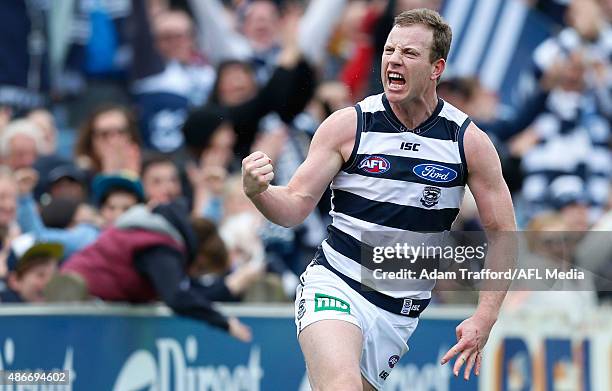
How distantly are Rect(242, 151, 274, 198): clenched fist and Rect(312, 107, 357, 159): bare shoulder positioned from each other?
59 centimetres

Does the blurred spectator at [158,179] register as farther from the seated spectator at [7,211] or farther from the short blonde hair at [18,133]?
the seated spectator at [7,211]

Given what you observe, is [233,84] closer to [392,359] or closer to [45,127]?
[45,127]

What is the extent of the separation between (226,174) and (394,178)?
4928 mm

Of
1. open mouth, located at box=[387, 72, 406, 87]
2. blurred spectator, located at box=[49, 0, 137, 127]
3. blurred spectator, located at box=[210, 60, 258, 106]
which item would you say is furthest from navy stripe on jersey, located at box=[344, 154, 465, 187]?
blurred spectator, located at box=[49, 0, 137, 127]

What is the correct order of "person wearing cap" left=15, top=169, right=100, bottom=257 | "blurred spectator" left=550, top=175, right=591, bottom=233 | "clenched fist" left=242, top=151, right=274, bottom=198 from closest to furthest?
"clenched fist" left=242, top=151, right=274, bottom=198, "person wearing cap" left=15, top=169, right=100, bottom=257, "blurred spectator" left=550, top=175, right=591, bottom=233

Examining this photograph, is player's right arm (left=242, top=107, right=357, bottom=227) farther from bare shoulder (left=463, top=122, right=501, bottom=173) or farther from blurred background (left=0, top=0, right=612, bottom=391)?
blurred background (left=0, top=0, right=612, bottom=391)

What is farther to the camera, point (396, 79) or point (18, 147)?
point (18, 147)

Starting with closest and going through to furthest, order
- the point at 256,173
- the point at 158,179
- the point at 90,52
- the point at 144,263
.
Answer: the point at 256,173 < the point at 144,263 < the point at 158,179 < the point at 90,52

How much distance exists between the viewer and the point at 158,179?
38.0ft

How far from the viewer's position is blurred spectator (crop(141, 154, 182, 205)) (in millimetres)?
11570

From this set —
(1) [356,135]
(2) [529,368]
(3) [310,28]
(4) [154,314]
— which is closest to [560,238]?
(2) [529,368]

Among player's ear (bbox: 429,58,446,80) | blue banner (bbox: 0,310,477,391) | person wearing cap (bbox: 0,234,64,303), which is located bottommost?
blue banner (bbox: 0,310,477,391)

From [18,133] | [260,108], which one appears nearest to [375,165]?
[260,108]

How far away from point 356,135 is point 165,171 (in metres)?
4.06
